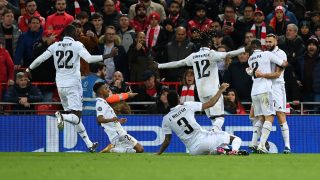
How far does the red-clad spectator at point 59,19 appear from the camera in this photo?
25.0m

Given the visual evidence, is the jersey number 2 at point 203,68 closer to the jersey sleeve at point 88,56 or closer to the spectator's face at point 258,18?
the jersey sleeve at point 88,56

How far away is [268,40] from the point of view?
2098 cm

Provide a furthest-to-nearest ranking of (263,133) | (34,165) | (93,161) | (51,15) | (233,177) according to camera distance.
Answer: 1. (51,15)
2. (263,133)
3. (93,161)
4. (34,165)
5. (233,177)


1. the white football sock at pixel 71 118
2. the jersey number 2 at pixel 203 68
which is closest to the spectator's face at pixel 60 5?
the white football sock at pixel 71 118

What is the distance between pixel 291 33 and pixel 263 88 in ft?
12.4

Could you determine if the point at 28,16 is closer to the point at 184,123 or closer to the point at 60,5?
the point at 60,5

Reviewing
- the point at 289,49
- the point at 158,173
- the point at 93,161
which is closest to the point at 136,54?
the point at 289,49

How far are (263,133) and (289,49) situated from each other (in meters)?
4.36

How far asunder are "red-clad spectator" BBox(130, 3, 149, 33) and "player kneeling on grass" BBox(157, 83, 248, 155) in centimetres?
761

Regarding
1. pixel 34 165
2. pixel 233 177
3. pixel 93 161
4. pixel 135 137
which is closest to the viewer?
pixel 233 177

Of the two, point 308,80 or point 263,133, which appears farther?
point 308,80

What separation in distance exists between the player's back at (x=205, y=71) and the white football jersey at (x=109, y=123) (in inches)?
75.6

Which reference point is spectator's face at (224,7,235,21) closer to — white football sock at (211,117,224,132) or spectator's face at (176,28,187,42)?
spectator's face at (176,28,187,42)

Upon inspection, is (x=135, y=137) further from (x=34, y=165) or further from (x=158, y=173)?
(x=158, y=173)
